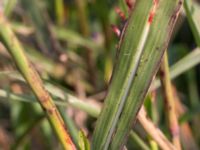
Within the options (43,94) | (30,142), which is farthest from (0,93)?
(30,142)

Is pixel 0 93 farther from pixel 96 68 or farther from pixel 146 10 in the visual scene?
pixel 96 68

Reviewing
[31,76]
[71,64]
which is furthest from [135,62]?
[71,64]

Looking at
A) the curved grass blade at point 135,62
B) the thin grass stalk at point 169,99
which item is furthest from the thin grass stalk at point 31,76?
the thin grass stalk at point 169,99

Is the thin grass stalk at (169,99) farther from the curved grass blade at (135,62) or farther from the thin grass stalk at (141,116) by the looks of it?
the curved grass blade at (135,62)

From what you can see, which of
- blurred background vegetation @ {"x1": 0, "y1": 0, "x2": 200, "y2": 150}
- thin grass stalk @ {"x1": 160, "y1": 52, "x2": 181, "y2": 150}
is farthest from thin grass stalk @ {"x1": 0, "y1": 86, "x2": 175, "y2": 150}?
blurred background vegetation @ {"x1": 0, "y1": 0, "x2": 200, "y2": 150}

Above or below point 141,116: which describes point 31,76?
above

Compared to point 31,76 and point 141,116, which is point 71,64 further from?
point 31,76

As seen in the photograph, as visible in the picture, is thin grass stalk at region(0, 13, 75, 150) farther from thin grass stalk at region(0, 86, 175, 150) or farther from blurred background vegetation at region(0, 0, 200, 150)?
blurred background vegetation at region(0, 0, 200, 150)
